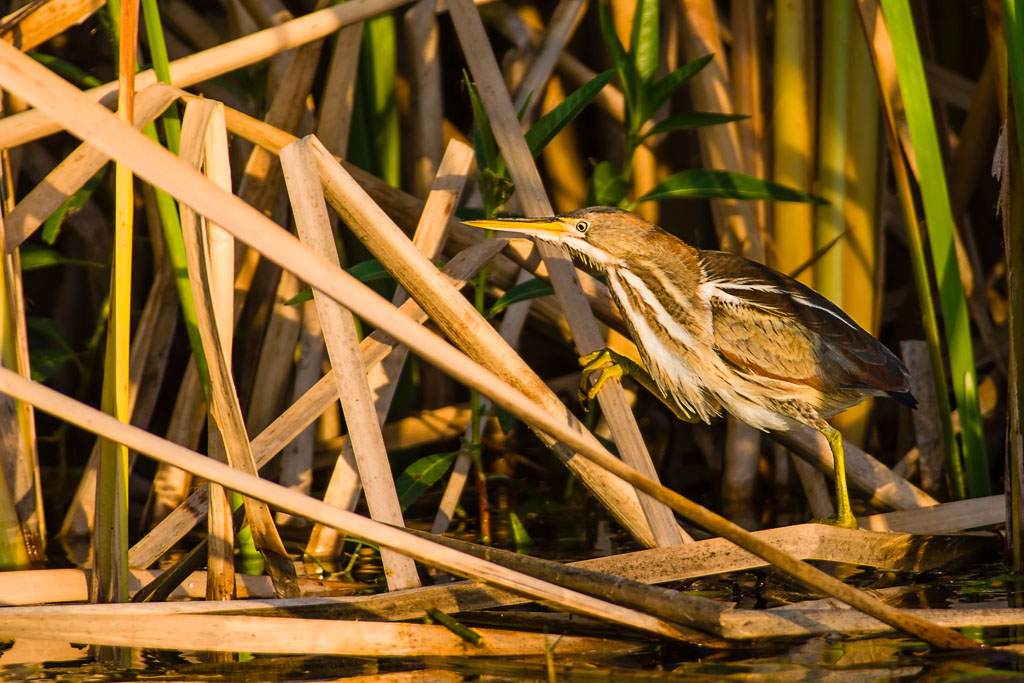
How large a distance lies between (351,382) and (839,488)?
3.91 ft

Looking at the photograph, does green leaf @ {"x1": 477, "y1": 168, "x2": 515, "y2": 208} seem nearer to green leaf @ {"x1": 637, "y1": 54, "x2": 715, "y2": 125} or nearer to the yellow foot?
green leaf @ {"x1": 637, "y1": 54, "x2": 715, "y2": 125}

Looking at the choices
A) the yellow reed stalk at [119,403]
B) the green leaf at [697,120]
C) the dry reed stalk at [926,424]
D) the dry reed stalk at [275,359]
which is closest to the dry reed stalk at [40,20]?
the yellow reed stalk at [119,403]

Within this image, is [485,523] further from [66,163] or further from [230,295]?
[66,163]

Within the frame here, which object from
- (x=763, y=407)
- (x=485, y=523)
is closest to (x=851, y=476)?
(x=763, y=407)

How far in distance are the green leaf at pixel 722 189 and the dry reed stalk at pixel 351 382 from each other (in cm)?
92

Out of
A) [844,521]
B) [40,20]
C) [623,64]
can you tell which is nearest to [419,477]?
[844,521]

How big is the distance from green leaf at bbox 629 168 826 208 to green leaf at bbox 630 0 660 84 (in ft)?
1.00

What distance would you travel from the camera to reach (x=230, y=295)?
8.23 ft

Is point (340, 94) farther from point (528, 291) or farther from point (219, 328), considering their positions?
point (219, 328)

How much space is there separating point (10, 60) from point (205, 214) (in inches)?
13.7

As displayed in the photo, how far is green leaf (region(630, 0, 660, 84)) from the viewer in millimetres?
3027

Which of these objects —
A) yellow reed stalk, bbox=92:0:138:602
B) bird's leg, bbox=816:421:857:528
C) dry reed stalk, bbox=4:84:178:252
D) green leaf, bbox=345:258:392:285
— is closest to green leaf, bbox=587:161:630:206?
green leaf, bbox=345:258:392:285

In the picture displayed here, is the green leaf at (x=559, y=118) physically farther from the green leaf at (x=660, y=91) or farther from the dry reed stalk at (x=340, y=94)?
the dry reed stalk at (x=340, y=94)

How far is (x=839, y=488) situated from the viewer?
2.57 metres
